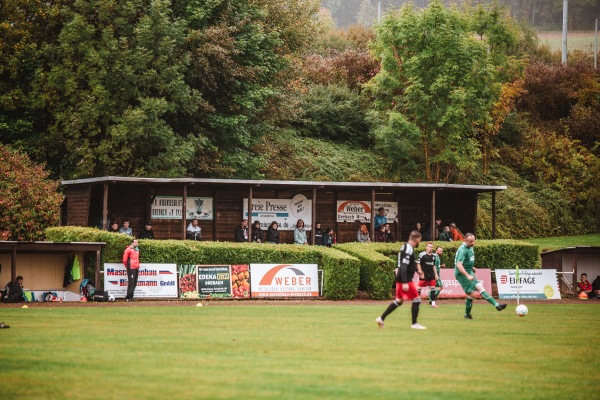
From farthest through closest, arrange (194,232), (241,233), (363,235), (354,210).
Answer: (354,210), (363,235), (241,233), (194,232)

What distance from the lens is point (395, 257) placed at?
35906mm

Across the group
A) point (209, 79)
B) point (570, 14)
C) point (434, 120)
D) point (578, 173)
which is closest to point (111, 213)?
point (209, 79)

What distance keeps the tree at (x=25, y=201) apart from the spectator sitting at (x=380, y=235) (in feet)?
45.6

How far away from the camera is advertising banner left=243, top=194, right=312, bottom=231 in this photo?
39.0m

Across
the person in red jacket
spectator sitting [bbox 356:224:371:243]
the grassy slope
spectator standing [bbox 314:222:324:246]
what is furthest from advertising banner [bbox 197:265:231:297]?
the grassy slope

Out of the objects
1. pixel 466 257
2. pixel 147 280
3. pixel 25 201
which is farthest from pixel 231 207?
pixel 466 257

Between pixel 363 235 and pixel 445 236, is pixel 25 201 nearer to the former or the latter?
pixel 363 235

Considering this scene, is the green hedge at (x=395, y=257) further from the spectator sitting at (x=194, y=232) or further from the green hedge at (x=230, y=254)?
the spectator sitting at (x=194, y=232)

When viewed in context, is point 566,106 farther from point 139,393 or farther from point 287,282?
point 139,393

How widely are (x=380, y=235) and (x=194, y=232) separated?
8.72 metres

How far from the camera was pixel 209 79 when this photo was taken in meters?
41.9


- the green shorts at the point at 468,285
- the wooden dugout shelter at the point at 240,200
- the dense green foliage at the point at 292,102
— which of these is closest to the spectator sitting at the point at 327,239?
the wooden dugout shelter at the point at 240,200

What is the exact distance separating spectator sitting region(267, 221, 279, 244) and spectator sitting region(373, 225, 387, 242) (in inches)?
192

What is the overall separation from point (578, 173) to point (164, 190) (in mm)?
32995
